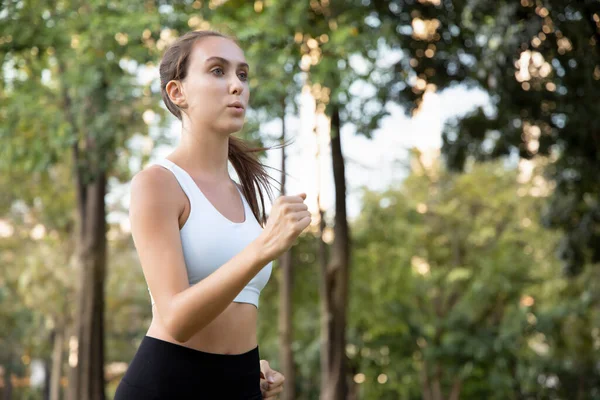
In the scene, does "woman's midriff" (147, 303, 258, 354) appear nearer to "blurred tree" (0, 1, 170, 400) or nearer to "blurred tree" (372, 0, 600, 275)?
"blurred tree" (372, 0, 600, 275)

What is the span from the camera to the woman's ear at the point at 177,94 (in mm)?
2367

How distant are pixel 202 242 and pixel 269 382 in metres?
0.59

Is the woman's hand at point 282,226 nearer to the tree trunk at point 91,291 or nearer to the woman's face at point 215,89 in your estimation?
the woman's face at point 215,89

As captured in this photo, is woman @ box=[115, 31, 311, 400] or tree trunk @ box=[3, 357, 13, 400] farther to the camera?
tree trunk @ box=[3, 357, 13, 400]

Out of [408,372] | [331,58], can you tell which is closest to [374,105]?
[331,58]

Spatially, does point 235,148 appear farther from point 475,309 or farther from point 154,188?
point 475,309

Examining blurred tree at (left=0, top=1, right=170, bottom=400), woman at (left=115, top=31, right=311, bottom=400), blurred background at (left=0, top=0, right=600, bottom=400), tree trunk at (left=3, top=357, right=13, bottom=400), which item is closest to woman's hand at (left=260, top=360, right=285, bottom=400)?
woman at (left=115, top=31, right=311, bottom=400)

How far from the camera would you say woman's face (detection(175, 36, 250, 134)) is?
230 cm

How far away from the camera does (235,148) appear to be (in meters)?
2.71

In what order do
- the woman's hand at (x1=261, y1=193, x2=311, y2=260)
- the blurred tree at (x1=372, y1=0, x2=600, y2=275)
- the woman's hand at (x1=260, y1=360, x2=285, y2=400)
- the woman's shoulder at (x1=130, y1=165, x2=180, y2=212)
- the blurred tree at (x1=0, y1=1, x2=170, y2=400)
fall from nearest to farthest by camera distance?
1. the woman's hand at (x1=261, y1=193, x2=311, y2=260)
2. the woman's shoulder at (x1=130, y1=165, x2=180, y2=212)
3. the woman's hand at (x1=260, y1=360, x2=285, y2=400)
4. the blurred tree at (x1=372, y1=0, x2=600, y2=275)
5. the blurred tree at (x1=0, y1=1, x2=170, y2=400)

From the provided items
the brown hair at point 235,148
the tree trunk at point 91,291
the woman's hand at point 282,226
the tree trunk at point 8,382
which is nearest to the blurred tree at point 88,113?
the tree trunk at point 91,291

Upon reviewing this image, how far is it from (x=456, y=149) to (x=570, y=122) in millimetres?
2290

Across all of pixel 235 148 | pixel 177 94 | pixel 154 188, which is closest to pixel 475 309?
pixel 235 148

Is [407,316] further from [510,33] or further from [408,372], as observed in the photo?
[510,33]
